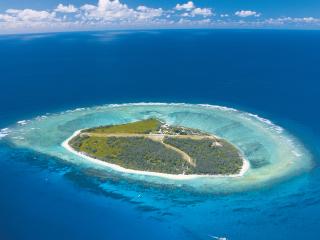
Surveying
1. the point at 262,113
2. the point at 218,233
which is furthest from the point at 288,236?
the point at 262,113

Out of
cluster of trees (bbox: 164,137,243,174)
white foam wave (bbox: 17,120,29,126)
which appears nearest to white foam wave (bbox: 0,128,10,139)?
white foam wave (bbox: 17,120,29,126)

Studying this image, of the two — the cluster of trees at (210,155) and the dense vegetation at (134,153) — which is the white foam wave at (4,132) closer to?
the dense vegetation at (134,153)

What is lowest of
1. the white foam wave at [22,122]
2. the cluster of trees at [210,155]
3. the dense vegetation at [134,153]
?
the white foam wave at [22,122]

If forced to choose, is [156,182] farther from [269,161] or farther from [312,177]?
[312,177]

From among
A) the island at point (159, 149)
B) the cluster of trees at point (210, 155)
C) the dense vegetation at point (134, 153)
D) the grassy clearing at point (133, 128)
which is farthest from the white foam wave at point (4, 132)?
the cluster of trees at point (210, 155)

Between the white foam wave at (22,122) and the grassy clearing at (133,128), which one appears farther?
the white foam wave at (22,122)

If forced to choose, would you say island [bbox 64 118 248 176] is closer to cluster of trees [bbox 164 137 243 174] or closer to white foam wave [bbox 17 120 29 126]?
cluster of trees [bbox 164 137 243 174]
